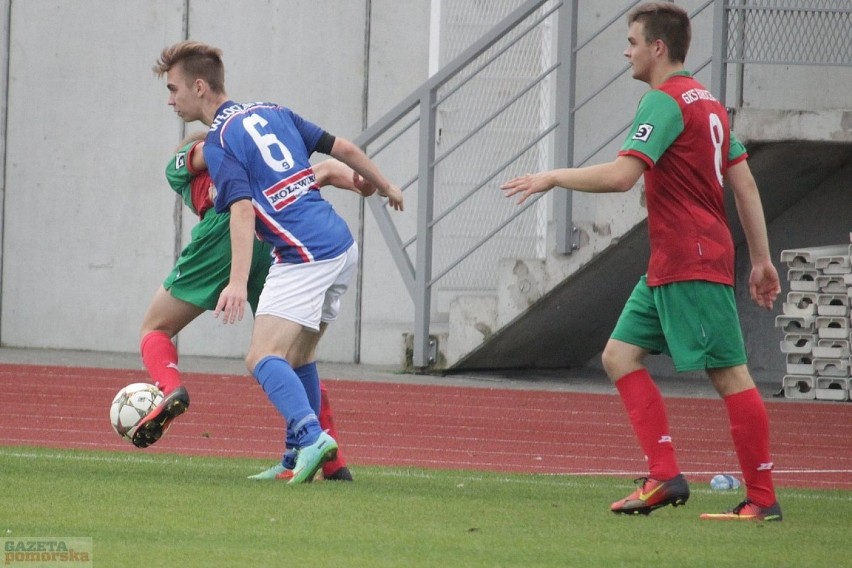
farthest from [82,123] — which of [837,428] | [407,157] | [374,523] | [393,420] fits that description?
[374,523]

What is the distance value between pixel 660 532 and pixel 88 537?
1938mm

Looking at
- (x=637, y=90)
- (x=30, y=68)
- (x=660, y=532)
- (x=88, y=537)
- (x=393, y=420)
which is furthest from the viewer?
(x=30, y=68)

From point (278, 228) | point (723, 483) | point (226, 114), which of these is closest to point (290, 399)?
point (278, 228)

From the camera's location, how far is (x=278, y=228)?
6.57m

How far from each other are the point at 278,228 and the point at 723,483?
95.5 inches

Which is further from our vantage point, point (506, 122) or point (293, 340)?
point (506, 122)

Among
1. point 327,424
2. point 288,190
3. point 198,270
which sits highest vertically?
point 288,190

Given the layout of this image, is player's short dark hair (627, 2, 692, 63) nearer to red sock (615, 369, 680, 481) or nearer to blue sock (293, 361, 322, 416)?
red sock (615, 369, 680, 481)

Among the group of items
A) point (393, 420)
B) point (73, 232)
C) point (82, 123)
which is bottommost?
point (393, 420)

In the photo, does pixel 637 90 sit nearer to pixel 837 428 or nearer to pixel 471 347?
pixel 471 347

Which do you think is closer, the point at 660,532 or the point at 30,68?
the point at 660,532

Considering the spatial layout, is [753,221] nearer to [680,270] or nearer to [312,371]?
[680,270]

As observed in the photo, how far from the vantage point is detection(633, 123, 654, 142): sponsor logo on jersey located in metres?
5.80

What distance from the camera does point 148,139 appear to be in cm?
1484
